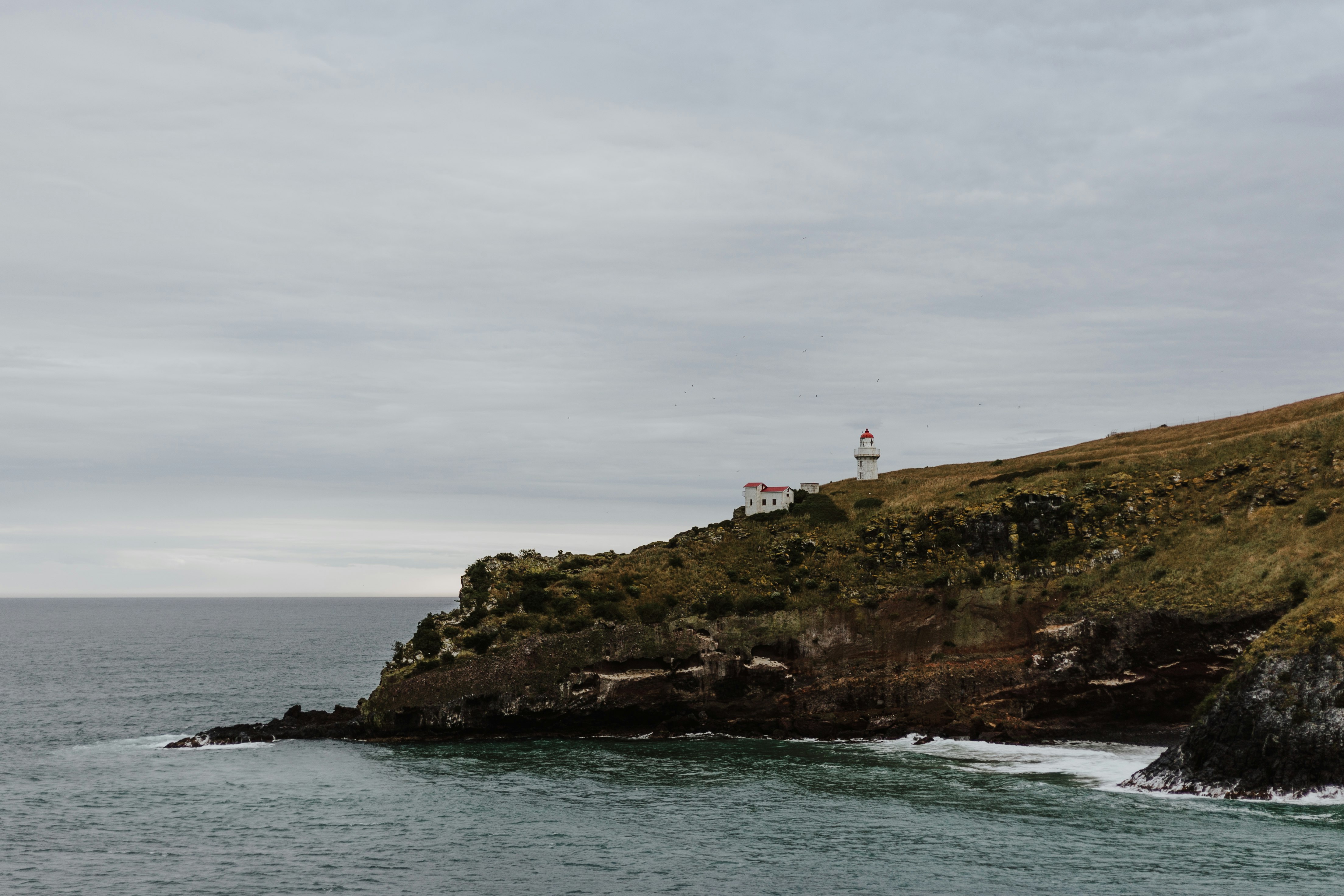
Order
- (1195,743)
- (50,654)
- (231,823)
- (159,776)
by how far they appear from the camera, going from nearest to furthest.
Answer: (231,823) < (1195,743) < (159,776) < (50,654)

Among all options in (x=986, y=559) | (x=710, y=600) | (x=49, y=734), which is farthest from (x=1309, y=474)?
(x=49, y=734)

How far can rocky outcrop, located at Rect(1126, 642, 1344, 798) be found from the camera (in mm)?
55781

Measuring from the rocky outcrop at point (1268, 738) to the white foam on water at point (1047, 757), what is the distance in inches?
149

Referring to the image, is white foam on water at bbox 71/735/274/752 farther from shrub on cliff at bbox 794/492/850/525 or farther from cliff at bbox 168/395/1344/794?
shrub on cliff at bbox 794/492/850/525

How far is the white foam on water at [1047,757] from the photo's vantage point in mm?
65562

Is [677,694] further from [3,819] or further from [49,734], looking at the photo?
[49,734]

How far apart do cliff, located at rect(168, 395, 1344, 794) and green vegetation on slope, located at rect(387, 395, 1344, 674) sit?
10.1 inches

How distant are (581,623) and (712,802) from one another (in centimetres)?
2879

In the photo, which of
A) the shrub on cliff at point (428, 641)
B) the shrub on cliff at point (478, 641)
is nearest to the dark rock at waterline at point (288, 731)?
the shrub on cliff at point (428, 641)

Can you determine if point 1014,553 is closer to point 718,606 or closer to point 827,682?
point 827,682

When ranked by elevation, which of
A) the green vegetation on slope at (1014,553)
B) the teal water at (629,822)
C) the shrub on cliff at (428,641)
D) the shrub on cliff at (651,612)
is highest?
the green vegetation on slope at (1014,553)

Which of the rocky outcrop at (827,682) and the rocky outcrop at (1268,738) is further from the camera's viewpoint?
the rocky outcrop at (827,682)

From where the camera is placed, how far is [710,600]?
90312 mm

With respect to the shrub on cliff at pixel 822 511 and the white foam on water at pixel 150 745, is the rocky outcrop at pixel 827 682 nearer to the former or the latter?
the white foam on water at pixel 150 745
